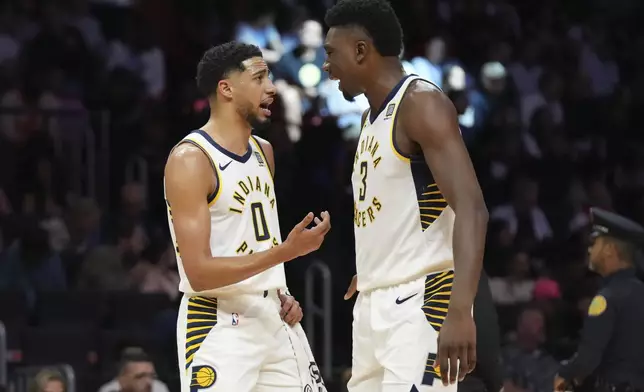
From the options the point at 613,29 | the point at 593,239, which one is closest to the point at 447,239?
the point at 593,239

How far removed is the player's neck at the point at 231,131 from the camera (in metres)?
5.75

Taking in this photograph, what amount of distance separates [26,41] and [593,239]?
21.9 feet

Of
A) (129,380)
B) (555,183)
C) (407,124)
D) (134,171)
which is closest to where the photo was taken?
(407,124)

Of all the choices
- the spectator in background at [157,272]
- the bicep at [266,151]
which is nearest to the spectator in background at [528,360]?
the spectator in background at [157,272]

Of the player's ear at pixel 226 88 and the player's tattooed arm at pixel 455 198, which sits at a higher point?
the player's ear at pixel 226 88

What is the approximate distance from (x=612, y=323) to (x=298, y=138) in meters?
5.13

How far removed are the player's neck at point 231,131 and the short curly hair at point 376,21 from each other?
83cm

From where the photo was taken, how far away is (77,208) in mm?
11320

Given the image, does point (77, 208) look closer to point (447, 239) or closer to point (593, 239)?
point (593, 239)

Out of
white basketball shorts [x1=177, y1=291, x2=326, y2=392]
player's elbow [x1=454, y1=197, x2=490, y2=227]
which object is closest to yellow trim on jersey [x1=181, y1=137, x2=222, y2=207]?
white basketball shorts [x1=177, y1=291, x2=326, y2=392]

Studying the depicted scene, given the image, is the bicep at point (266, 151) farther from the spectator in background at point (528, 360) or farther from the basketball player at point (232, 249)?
the spectator in background at point (528, 360)

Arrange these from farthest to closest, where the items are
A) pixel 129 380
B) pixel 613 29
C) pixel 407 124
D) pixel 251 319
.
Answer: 1. pixel 613 29
2. pixel 129 380
3. pixel 251 319
4. pixel 407 124

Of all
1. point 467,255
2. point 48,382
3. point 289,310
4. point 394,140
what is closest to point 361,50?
point 394,140

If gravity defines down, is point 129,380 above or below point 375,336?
below
